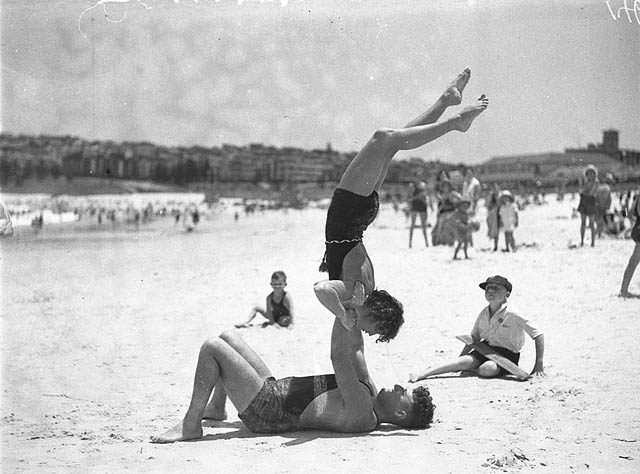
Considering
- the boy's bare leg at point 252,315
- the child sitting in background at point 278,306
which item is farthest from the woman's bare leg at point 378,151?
the boy's bare leg at point 252,315

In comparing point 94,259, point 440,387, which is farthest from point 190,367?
point 94,259

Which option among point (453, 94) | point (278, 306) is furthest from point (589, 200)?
point (453, 94)

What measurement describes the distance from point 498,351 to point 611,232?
7192 mm

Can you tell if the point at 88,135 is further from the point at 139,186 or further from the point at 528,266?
the point at 528,266

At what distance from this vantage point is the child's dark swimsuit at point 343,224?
3.52 meters

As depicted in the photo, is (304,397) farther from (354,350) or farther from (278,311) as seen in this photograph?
(278,311)

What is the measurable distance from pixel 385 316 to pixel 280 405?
0.57 m

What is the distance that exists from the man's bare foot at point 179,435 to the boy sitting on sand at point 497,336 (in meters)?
1.39

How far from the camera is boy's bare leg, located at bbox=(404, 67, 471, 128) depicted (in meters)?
3.69

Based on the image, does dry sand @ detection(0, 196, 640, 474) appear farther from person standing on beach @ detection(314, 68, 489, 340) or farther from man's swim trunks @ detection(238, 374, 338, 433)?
person standing on beach @ detection(314, 68, 489, 340)

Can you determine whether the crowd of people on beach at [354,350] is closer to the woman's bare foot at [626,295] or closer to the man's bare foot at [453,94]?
the man's bare foot at [453,94]

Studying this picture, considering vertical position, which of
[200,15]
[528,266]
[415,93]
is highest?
[200,15]

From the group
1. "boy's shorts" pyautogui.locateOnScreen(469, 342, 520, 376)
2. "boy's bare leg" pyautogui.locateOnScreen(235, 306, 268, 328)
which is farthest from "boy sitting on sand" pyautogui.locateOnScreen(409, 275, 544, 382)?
"boy's bare leg" pyautogui.locateOnScreen(235, 306, 268, 328)

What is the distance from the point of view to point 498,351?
4156mm
